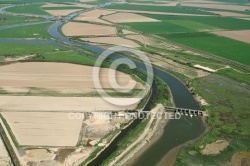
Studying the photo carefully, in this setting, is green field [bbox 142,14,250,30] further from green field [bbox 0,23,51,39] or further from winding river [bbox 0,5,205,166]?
winding river [bbox 0,5,205,166]

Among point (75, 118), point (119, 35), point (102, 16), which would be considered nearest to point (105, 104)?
point (75, 118)

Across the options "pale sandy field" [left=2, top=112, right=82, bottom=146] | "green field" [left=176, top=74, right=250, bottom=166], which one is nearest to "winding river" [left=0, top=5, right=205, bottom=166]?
"green field" [left=176, top=74, right=250, bottom=166]

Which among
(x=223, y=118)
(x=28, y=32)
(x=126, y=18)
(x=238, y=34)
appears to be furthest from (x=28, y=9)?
(x=223, y=118)

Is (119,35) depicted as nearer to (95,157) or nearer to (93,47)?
(93,47)

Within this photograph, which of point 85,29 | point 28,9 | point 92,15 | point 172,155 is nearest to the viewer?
point 172,155

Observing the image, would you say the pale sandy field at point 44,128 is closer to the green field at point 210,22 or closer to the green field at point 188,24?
the green field at point 188,24

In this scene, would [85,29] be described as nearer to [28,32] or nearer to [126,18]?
[28,32]
